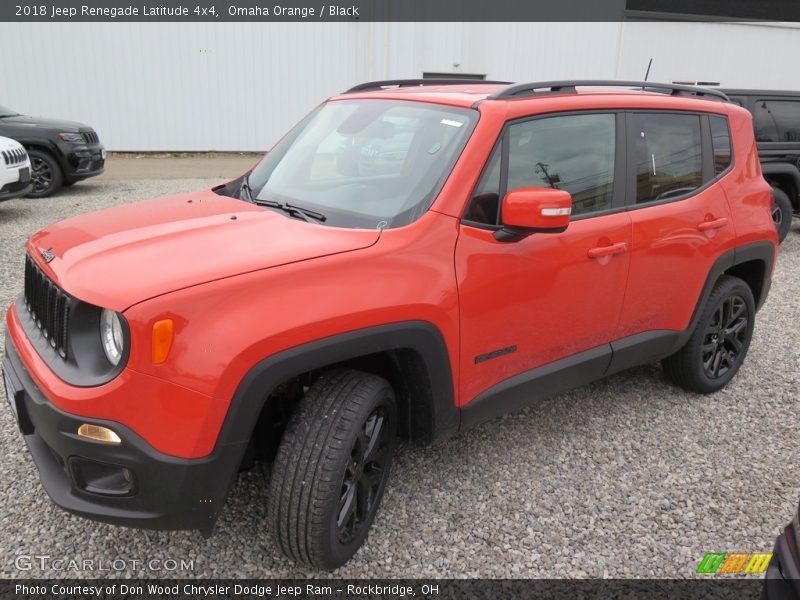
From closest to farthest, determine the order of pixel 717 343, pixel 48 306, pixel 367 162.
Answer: pixel 48 306 → pixel 367 162 → pixel 717 343

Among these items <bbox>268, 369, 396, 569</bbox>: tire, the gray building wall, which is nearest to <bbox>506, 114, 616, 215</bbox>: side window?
<bbox>268, 369, 396, 569</bbox>: tire

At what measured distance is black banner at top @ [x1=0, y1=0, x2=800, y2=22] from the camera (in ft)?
48.6

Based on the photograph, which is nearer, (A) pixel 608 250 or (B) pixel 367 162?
(B) pixel 367 162

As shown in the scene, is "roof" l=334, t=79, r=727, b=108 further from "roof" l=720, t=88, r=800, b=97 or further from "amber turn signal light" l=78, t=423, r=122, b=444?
"roof" l=720, t=88, r=800, b=97

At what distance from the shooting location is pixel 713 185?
12.1 feet

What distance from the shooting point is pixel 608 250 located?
121 inches

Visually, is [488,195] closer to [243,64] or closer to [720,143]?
[720,143]

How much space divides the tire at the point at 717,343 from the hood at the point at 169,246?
2.41m

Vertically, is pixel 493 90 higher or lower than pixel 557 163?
higher

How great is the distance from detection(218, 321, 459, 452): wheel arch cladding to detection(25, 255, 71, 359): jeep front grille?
0.68 metres

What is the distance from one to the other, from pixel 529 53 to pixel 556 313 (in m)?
16.1

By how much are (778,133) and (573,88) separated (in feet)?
19.5

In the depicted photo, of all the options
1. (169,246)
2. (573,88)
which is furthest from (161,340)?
(573,88)

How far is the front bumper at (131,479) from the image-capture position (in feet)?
6.51
